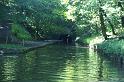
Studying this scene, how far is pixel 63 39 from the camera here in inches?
3898

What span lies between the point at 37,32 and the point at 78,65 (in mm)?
50625

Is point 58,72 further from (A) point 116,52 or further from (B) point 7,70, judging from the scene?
(A) point 116,52

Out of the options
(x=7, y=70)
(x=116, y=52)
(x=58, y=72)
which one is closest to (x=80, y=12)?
(x=116, y=52)

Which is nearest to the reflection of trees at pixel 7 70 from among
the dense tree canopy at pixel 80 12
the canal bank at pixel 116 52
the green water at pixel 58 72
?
the green water at pixel 58 72

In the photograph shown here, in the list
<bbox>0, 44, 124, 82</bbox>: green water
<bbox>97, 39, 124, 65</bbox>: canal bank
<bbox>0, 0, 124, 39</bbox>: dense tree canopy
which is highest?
<bbox>0, 0, 124, 39</bbox>: dense tree canopy

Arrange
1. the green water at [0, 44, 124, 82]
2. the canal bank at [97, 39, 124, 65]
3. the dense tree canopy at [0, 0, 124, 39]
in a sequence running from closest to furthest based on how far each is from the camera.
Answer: the green water at [0, 44, 124, 82], the canal bank at [97, 39, 124, 65], the dense tree canopy at [0, 0, 124, 39]

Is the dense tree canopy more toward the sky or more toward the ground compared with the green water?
more toward the sky

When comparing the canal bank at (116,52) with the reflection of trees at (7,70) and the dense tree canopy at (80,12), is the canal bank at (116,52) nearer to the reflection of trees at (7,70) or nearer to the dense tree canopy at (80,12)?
the dense tree canopy at (80,12)

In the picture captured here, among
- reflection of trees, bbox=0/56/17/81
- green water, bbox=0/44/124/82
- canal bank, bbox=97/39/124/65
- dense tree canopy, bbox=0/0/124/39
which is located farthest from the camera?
dense tree canopy, bbox=0/0/124/39

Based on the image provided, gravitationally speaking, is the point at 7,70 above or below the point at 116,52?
below

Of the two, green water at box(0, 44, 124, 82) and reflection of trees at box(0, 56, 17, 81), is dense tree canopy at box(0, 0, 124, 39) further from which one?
reflection of trees at box(0, 56, 17, 81)

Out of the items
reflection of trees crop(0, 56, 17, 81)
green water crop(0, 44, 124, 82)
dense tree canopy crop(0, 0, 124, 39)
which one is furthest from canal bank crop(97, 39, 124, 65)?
reflection of trees crop(0, 56, 17, 81)

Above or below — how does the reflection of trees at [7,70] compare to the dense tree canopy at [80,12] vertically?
below

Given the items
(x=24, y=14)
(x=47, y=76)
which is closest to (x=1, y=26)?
(x=24, y=14)
